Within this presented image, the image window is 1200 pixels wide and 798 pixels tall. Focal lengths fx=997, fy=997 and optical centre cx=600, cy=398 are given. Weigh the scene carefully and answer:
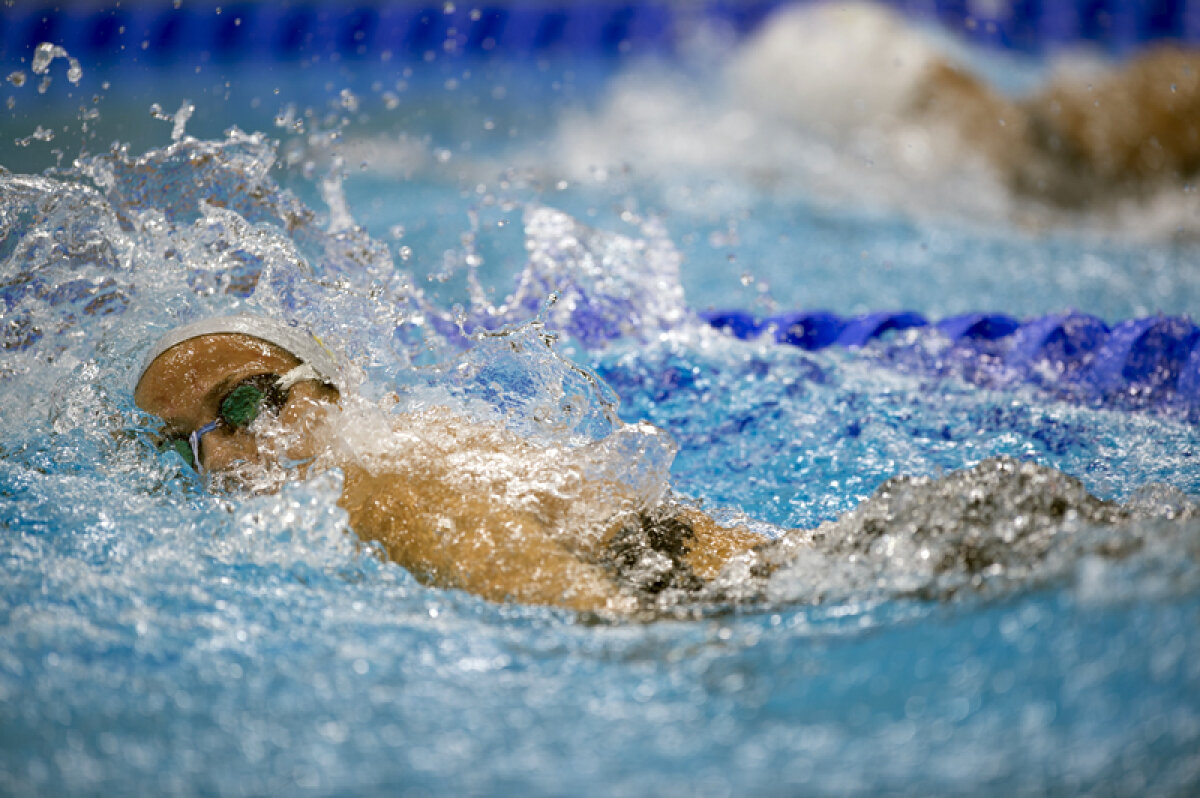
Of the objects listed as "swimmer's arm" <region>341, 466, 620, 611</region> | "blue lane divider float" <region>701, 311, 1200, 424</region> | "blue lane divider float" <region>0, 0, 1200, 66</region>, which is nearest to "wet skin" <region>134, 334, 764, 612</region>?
"swimmer's arm" <region>341, 466, 620, 611</region>

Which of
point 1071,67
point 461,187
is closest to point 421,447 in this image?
point 461,187

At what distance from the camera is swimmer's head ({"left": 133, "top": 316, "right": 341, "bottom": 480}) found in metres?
1.58

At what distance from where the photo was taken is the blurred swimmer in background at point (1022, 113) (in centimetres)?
406

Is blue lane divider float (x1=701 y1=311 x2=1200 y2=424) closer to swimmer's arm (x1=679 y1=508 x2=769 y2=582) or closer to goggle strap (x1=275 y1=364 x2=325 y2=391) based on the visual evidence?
swimmer's arm (x1=679 y1=508 x2=769 y2=582)

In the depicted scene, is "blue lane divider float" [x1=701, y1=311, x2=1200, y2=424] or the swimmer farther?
the swimmer

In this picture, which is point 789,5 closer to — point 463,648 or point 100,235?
point 100,235

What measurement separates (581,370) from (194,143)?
3.39 feet

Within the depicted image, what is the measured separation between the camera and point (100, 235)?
1946 mm

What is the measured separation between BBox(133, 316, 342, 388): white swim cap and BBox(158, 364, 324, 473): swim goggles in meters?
0.05

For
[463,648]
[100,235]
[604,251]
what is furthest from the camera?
[604,251]

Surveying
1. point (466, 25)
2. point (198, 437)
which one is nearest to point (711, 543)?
point (198, 437)

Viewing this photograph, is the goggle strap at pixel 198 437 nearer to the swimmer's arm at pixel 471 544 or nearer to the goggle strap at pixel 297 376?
the goggle strap at pixel 297 376

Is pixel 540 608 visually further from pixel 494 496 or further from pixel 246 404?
pixel 246 404

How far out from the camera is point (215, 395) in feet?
5.17
